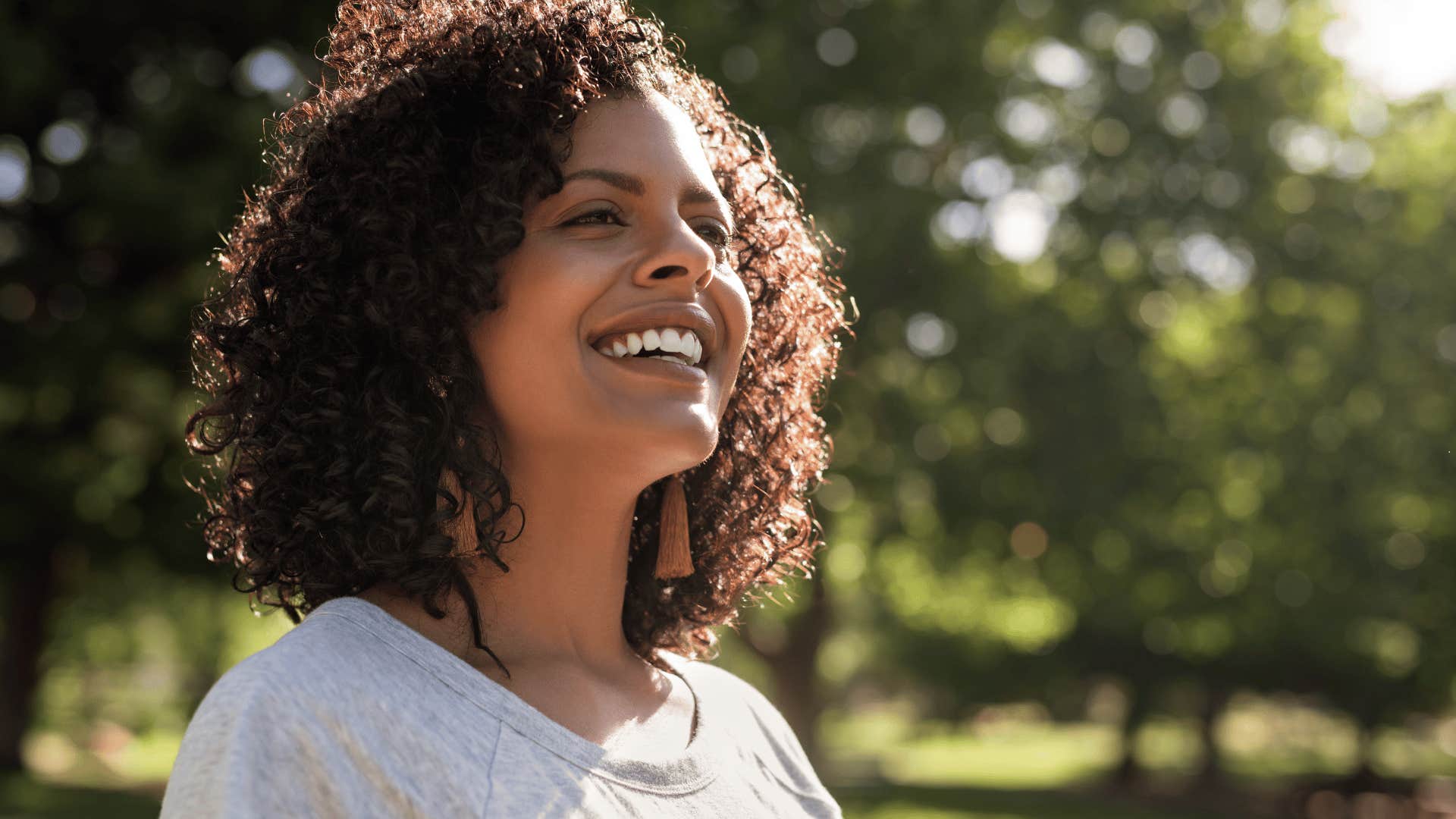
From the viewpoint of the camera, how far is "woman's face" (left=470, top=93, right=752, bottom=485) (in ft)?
6.17

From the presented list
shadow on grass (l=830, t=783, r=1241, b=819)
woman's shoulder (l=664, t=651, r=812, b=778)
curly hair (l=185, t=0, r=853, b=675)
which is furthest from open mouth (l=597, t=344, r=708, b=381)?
shadow on grass (l=830, t=783, r=1241, b=819)

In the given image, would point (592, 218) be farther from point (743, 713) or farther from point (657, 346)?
point (743, 713)

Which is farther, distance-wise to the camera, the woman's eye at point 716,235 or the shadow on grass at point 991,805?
the shadow on grass at point 991,805

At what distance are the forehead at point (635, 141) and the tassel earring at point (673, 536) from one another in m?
0.60

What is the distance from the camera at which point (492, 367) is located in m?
1.93

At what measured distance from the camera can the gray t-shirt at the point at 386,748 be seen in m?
1.48

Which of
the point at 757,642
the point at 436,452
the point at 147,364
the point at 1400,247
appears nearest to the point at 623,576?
the point at 436,452

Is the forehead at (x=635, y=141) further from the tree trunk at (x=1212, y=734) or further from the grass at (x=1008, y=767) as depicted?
the tree trunk at (x=1212, y=734)

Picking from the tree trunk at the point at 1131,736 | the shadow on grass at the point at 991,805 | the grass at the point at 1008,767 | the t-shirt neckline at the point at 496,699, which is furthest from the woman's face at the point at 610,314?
the tree trunk at the point at 1131,736

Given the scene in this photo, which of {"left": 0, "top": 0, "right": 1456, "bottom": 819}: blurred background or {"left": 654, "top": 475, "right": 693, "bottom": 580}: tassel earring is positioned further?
{"left": 0, "top": 0, "right": 1456, "bottom": 819}: blurred background

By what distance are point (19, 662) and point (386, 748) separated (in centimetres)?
1516

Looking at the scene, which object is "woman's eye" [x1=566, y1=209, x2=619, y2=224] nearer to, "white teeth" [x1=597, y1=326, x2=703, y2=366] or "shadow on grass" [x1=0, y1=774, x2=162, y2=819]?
"white teeth" [x1=597, y1=326, x2=703, y2=366]

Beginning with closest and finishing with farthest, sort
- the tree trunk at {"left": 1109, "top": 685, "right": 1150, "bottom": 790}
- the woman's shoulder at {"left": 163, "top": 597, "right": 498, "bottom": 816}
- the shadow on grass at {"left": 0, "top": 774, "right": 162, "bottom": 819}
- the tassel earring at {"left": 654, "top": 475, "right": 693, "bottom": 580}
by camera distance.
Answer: the woman's shoulder at {"left": 163, "top": 597, "right": 498, "bottom": 816}
the tassel earring at {"left": 654, "top": 475, "right": 693, "bottom": 580}
the shadow on grass at {"left": 0, "top": 774, "right": 162, "bottom": 819}
the tree trunk at {"left": 1109, "top": 685, "right": 1150, "bottom": 790}

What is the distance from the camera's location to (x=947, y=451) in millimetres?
14117
